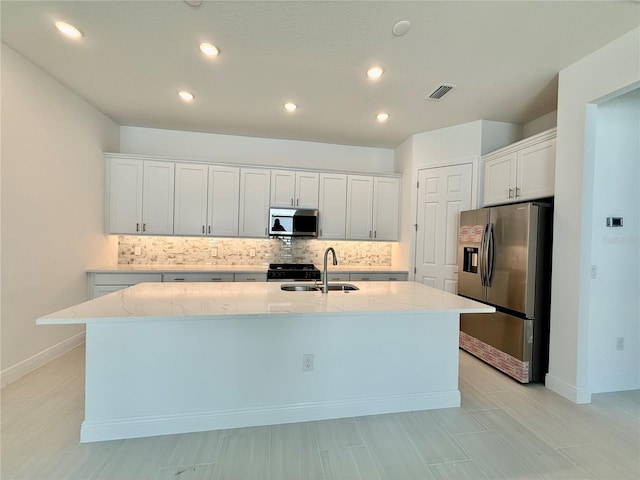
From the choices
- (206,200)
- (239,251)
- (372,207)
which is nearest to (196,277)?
(239,251)

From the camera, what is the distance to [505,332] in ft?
9.28

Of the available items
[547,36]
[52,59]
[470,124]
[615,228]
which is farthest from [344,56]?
[615,228]

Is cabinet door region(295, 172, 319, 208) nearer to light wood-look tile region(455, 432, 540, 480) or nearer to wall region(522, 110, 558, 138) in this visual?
wall region(522, 110, 558, 138)

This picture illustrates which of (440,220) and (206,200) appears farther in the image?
(206,200)

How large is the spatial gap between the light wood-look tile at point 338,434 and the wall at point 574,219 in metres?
1.88

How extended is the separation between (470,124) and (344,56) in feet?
7.01

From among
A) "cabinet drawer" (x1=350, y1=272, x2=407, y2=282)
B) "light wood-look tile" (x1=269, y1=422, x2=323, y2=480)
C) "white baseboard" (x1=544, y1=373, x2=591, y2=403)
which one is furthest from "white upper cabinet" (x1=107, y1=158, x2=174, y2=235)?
"white baseboard" (x1=544, y1=373, x2=591, y2=403)

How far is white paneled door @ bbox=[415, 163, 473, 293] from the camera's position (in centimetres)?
372

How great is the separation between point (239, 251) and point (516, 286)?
3.49 metres

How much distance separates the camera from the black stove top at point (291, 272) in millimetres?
3891

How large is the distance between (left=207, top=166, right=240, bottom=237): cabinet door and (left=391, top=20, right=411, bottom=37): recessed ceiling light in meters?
2.70

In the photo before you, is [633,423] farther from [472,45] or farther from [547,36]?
[472,45]

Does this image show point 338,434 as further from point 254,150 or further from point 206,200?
point 254,150

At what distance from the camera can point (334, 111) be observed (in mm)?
3436
